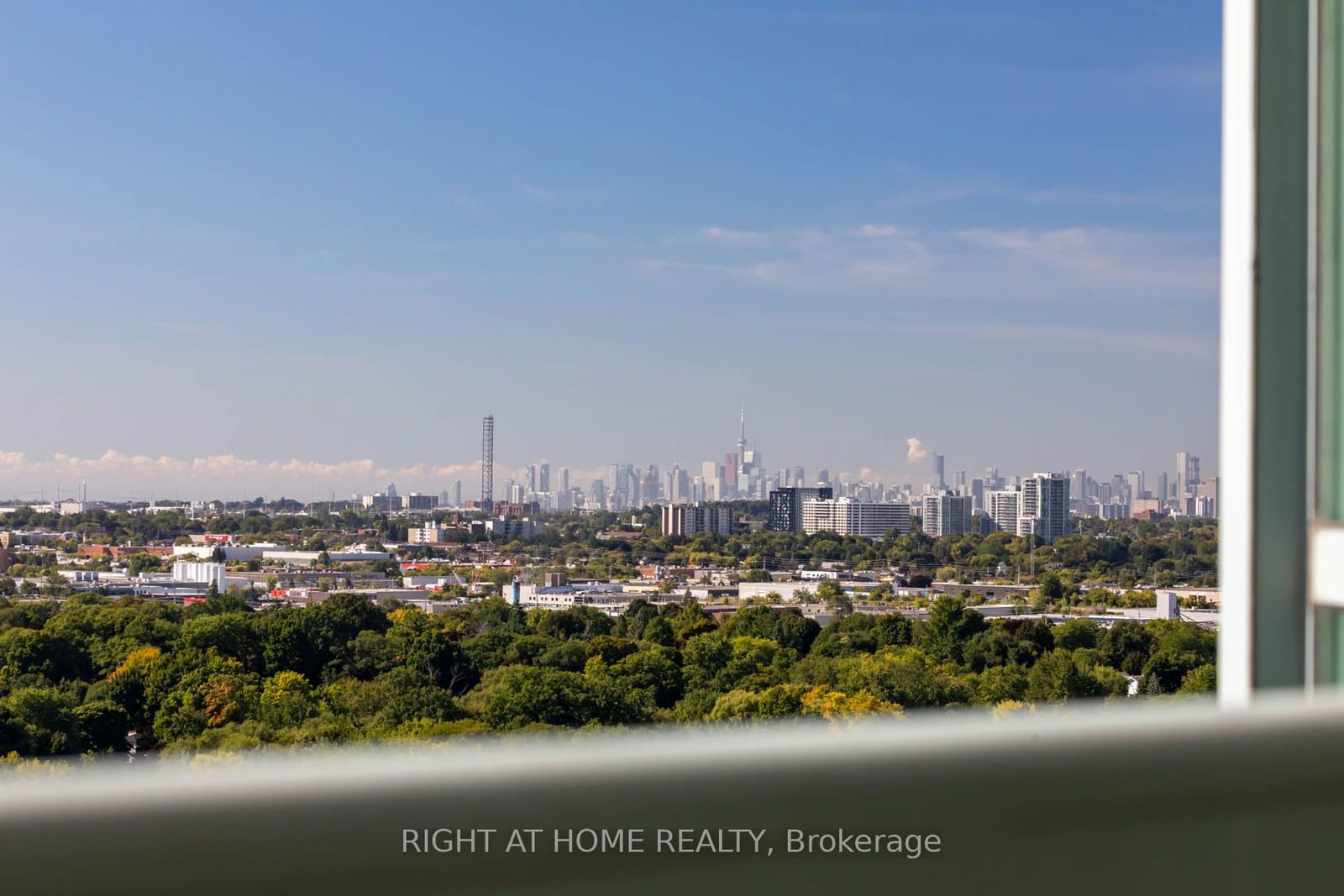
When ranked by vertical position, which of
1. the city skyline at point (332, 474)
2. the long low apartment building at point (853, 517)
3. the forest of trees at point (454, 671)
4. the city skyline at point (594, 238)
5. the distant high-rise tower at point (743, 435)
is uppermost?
the city skyline at point (594, 238)

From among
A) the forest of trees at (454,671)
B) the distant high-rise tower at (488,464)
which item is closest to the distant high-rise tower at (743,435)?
the distant high-rise tower at (488,464)

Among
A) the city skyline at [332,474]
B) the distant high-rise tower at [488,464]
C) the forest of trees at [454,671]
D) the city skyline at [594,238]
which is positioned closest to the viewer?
the forest of trees at [454,671]

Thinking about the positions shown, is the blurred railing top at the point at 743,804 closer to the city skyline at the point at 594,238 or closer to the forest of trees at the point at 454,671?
the forest of trees at the point at 454,671

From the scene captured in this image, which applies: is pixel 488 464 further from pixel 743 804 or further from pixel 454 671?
pixel 743 804

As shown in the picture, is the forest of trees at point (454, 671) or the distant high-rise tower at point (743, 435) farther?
the distant high-rise tower at point (743, 435)

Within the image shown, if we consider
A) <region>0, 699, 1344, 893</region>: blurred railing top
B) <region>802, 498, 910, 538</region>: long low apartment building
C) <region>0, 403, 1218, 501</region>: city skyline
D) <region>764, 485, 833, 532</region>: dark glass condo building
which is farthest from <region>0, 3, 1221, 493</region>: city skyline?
<region>0, 699, 1344, 893</region>: blurred railing top

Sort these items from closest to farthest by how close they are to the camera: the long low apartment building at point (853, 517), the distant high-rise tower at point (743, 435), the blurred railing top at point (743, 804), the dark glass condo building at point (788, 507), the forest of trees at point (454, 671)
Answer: the blurred railing top at point (743, 804), the forest of trees at point (454, 671), the dark glass condo building at point (788, 507), the long low apartment building at point (853, 517), the distant high-rise tower at point (743, 435)

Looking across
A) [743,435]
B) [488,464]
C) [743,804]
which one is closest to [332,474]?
[488,464]
